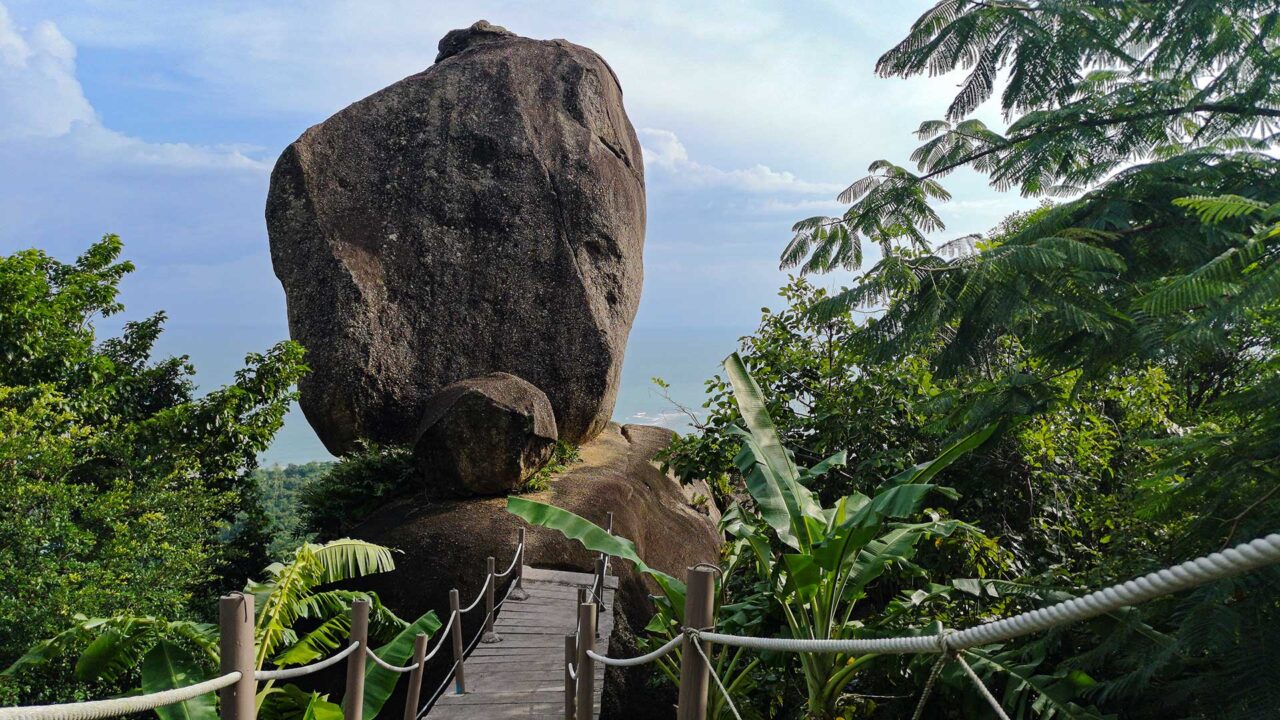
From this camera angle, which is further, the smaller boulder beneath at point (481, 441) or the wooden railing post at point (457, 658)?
the smaller boulder beneath at point (481, 441)

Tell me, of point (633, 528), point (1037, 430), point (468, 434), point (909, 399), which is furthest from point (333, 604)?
point (1037, 430)

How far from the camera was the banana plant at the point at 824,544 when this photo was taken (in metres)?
4.84

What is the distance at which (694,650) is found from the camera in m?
3.33

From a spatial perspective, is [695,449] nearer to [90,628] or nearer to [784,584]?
[784,584]

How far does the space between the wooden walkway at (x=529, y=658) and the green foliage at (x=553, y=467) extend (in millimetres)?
1487

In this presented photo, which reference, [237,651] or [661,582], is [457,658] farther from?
[237,651]

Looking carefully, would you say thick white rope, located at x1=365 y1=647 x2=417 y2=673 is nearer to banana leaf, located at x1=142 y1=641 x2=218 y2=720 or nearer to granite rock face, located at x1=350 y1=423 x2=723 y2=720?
banana leaf, located at x1=142 y1=641 x2=218 y2=720

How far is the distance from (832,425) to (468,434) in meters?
4.60

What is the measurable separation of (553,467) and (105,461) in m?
5.94

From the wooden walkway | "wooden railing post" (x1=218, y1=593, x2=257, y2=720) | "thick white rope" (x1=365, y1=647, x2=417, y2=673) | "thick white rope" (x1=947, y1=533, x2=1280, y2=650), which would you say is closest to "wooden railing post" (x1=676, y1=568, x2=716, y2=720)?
"thick white rope" (x1=947, y1=533, x2=1280, y2=650)

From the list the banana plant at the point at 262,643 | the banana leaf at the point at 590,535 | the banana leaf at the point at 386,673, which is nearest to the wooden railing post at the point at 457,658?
the banana plant at the point at 262,643

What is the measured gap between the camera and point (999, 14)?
488cm

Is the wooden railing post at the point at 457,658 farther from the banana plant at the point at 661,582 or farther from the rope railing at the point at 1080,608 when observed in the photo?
the rope railing at the point at 1080,608

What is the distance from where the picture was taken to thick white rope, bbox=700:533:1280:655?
1569 millimetres
